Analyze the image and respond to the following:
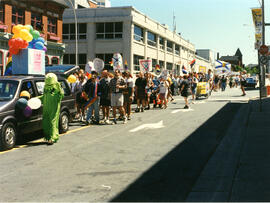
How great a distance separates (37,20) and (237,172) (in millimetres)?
30456

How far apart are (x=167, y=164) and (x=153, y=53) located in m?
45.4

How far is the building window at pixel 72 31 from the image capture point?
44469mm

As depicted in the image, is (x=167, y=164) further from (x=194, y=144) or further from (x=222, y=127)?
(x=222, y=127)

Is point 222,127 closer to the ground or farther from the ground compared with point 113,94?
closer to the ground

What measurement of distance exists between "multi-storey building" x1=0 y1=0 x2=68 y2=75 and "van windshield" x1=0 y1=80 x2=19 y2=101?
2011 centimetres

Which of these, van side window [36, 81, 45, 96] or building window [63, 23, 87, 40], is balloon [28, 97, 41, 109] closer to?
van side window [36, 81, 45, 96]

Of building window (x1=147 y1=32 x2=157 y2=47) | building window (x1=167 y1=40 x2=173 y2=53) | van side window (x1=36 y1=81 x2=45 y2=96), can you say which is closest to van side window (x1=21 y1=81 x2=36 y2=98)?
van side window (x1=36 y1=81 x2=45 y2=96)

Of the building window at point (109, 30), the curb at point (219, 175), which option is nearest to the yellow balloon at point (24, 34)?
the curb at point (219, 175)

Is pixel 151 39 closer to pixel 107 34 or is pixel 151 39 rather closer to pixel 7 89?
pixel 107 34

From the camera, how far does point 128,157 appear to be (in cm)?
741

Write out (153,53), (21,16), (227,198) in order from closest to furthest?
(227,198), (21,16), (153,53)

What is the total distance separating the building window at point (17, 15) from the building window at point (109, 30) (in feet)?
45.7

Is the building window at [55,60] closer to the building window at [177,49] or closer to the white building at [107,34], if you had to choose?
the white building at [107,34]

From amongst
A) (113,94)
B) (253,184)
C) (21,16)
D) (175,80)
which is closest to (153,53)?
(175,80)
